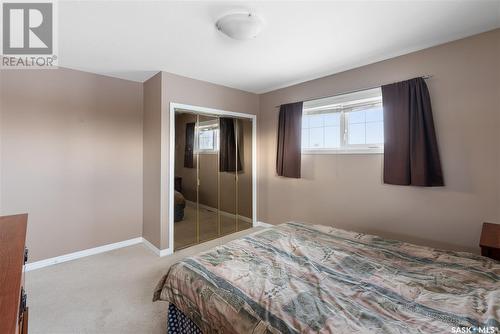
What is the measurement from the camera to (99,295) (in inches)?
84.7

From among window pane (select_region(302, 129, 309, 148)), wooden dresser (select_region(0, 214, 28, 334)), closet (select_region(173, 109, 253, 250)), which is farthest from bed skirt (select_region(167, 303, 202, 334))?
window pane (select_region(302, 129, 309, 148))

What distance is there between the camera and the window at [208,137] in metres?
3.38

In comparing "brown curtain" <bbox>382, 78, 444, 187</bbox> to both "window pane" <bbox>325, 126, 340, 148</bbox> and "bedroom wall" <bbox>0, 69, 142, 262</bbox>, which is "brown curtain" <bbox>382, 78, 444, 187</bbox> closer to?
"window pane" <bbox>325, 126, 340, 148</bbox>

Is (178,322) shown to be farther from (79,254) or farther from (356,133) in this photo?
(356,133)

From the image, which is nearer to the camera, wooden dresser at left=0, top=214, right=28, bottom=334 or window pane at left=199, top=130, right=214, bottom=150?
wooden dresser at left=0, top=214, right=28, bottom=334

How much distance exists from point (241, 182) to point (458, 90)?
2.95 meters

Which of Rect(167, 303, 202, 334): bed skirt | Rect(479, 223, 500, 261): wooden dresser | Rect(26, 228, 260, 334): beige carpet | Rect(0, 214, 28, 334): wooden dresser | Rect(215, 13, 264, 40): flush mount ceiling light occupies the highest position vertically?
Rect(215, 13, 264, 40): flush mount ceiling light

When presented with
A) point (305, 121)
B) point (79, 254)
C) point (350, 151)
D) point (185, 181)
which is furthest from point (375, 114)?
point (79, 254)

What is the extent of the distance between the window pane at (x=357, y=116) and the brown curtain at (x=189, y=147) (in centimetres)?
213

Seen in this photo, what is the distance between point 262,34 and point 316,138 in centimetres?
167

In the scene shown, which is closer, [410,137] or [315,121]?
[410,137]

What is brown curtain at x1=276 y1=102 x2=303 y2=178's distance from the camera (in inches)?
135

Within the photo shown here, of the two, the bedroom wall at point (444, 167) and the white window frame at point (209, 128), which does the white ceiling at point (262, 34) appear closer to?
the bedroom wall at point (444, 167)

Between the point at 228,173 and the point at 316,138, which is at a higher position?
the point at 316,138
